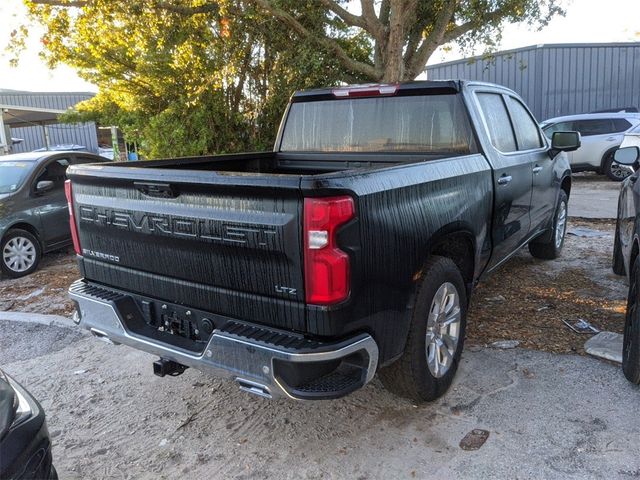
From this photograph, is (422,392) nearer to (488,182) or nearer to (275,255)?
(275,255)

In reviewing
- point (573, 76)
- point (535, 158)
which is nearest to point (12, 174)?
point (535, 158)

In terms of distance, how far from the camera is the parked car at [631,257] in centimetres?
342

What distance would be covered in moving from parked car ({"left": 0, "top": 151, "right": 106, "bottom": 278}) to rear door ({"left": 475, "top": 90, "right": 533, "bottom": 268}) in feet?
19.8

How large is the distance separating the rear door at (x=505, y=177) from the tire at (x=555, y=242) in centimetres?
152

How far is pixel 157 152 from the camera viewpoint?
1050cm

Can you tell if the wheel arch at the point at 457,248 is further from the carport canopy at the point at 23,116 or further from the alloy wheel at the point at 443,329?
the carport canopy at the point at 23,116

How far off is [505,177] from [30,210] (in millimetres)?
6174

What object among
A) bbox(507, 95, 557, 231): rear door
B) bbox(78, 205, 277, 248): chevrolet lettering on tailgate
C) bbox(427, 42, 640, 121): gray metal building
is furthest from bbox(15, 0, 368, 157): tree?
bbox(427, 42, 640, 121): gray metal building

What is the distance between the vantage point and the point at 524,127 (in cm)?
513

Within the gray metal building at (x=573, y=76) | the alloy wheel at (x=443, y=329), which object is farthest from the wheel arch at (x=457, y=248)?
the gray metal building at (x=573, y=76)

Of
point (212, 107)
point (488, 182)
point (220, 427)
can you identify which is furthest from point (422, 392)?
point (212, 107)

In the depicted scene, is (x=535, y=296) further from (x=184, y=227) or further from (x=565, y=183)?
(x=184, y=227)

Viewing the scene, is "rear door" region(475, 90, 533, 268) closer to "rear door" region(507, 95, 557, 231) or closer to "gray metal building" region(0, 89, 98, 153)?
"rear door" region(507, 95, 557, 231)

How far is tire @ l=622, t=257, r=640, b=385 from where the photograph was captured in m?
3.38
